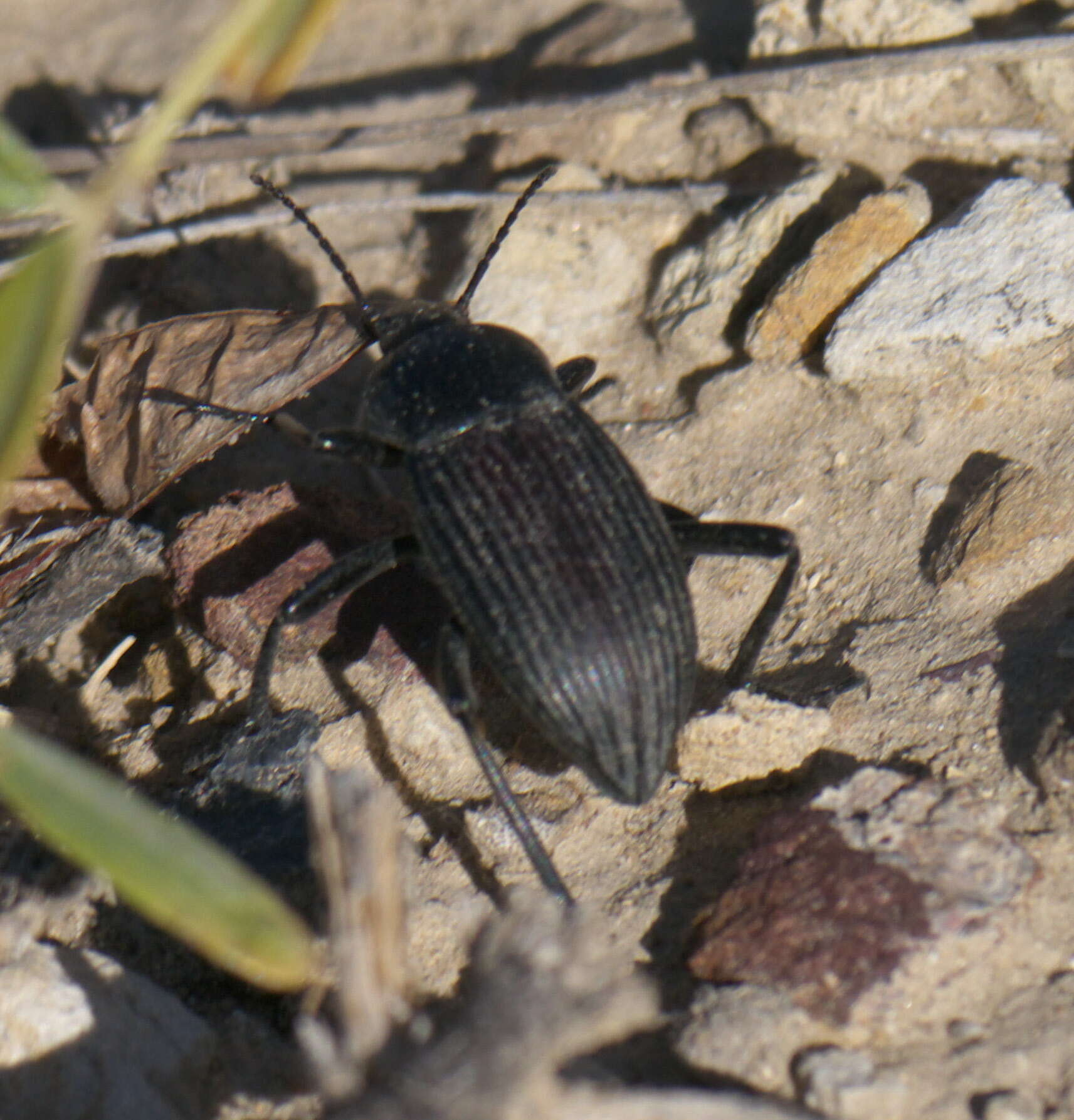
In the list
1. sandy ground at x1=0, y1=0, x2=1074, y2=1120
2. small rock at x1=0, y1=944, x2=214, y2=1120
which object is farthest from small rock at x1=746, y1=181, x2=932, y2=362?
small rock at x1=0, y1=944, x2=214, y2=1120

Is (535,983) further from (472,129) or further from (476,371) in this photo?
(472,129)

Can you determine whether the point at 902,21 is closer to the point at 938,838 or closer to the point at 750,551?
the point at 750,551

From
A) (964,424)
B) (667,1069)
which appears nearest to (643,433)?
(964,424)

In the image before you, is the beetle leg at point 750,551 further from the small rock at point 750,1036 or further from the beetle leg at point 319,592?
the small rock at point 750,1036

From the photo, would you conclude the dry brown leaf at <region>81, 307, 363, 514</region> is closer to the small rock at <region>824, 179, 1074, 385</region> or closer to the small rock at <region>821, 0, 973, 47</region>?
the small rock at <region>824, 179, 1074, 385</region>

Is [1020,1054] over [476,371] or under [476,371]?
under

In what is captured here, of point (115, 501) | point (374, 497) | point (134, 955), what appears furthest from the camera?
point (374, 497)

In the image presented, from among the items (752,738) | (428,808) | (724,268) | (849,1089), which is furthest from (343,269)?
(849,1089)

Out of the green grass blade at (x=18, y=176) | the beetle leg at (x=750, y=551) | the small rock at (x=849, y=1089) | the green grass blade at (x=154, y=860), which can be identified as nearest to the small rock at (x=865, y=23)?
the beetle leg at (x=750, y=551)
